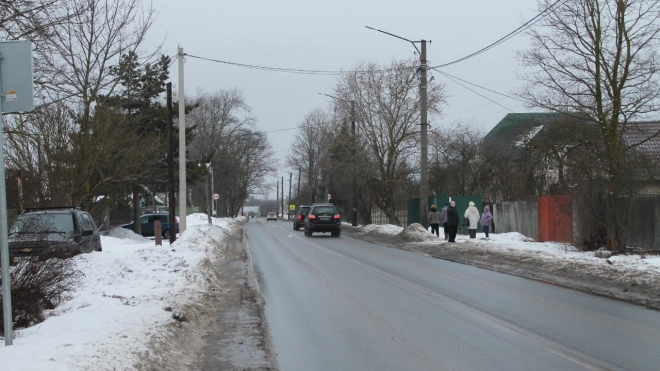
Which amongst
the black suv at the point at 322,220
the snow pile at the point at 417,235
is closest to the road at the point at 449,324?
the snow pile at the point at 417,235

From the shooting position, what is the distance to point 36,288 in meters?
8.09

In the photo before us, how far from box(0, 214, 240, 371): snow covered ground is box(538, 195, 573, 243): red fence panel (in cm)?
1228

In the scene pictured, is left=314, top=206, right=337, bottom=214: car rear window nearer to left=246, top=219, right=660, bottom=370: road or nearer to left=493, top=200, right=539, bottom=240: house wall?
left=493, top=200, right=539, bottom=240: house wall

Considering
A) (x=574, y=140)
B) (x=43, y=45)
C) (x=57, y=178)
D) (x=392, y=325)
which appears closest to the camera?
(x=392, y=325)

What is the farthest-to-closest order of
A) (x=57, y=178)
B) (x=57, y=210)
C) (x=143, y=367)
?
(x=57, y=178) → (x=57, y=210) → (x=143, y=367)

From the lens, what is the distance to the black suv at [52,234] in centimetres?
912

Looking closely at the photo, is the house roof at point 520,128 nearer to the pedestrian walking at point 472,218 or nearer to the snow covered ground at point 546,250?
the snow covered ground at point 546,250

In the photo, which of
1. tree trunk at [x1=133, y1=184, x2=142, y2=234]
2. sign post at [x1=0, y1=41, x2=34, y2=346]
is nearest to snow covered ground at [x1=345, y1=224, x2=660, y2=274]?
sign post at [x1=0, y1=41, x2=34, y2=346]

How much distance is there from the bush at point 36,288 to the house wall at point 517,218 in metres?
20.8

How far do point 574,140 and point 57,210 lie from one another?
50.9 feet

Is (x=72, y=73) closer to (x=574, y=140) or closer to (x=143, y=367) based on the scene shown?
(x=574, y=140)

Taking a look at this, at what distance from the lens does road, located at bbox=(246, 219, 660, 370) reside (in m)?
7.07

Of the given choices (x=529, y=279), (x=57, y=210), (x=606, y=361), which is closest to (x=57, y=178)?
(x=57, y=210)

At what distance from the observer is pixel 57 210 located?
54.6 feet
